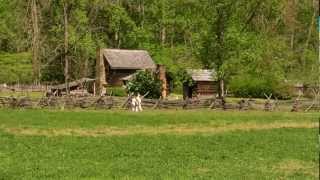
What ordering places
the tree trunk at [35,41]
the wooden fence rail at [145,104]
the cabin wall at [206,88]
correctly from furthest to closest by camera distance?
the tree trunk at [35,41], the cabin wall at [206,88], the wooden fence rail at [145,104]

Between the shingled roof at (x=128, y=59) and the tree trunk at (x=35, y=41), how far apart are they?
8968mm

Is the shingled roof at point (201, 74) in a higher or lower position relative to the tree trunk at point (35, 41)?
lower

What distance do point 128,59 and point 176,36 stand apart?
735 inches

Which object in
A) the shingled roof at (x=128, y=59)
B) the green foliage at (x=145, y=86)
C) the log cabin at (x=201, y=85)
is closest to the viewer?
the green foliage at (x=145, y=86)

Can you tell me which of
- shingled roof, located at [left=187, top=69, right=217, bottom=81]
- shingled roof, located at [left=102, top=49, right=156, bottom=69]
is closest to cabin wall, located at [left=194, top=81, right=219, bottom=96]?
shingled roof, located at [left=187, top=69, right=217, bottom=81]

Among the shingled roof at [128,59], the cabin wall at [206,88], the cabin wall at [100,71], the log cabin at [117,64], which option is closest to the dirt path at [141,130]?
the cabin wall at [206,88]

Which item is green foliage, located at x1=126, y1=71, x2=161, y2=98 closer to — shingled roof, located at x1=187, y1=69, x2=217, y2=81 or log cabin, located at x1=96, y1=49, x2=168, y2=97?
shingled roof, located at x1=187, y1=69, x2=217, y2=81

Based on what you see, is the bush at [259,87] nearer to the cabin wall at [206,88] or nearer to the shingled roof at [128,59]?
the cabin wall at [206,88]

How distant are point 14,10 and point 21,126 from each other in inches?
2528

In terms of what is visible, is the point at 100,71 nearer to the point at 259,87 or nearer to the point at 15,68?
the point at 15,68

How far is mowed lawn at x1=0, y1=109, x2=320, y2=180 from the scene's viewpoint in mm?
17500

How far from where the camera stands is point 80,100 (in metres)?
55.8

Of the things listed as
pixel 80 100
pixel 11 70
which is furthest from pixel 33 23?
pixel 80 100

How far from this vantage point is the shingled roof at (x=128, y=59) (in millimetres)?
84250
